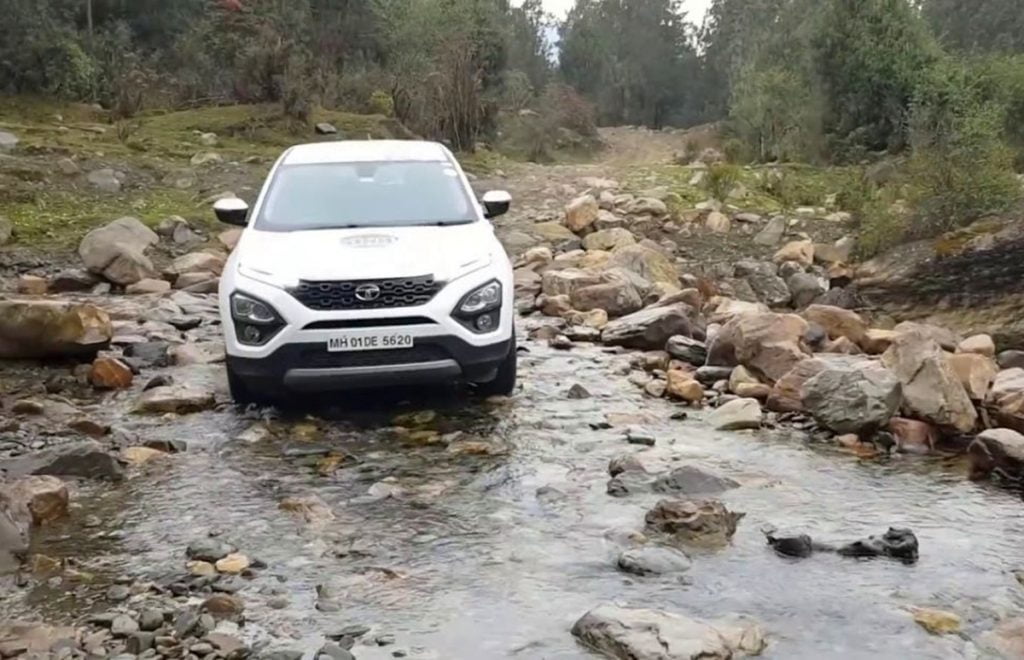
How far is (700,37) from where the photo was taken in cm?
7912

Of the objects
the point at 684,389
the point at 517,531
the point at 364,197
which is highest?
the point at 364,197

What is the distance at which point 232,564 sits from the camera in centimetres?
512

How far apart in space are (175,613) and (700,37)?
7897cm

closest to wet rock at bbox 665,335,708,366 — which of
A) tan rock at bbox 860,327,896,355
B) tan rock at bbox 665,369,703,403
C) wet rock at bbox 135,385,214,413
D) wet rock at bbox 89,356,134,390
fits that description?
tan rock at bbox 665,369,703,403

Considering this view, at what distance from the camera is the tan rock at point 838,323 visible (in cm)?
978

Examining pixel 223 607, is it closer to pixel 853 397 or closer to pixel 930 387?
pixel 853 397

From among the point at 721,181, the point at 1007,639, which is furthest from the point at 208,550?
the point at 721,181

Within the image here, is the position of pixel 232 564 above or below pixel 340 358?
below

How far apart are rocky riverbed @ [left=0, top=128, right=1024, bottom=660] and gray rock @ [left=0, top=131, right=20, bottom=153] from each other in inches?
332

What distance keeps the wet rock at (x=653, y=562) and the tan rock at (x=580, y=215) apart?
10.8 meters

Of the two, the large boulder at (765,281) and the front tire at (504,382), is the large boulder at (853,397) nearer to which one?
the front tire at (504,382)

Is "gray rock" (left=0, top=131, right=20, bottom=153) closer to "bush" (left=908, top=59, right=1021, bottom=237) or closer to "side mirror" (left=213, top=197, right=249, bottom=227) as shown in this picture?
"side mirror" (left=213, top=197, right=249, bottom=227)

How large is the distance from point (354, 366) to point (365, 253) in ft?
2.58

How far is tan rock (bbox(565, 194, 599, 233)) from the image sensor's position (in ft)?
51.7
